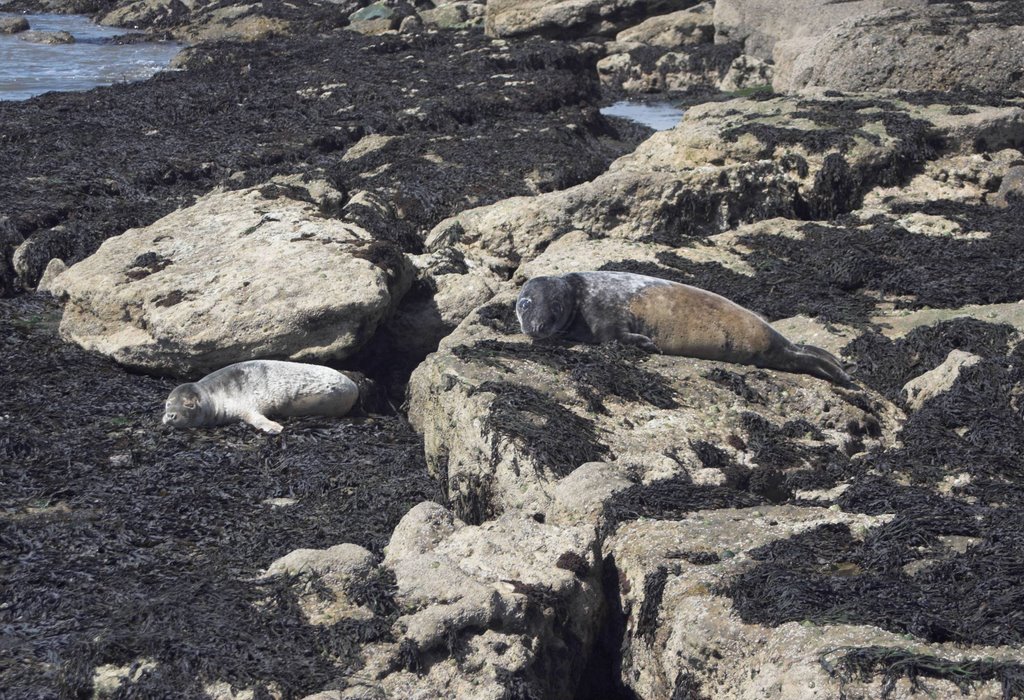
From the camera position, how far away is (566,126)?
12.4 metres

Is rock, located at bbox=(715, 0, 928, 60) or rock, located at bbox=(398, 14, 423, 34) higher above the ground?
rock, located at bbox=(715, 0, 928, 60)

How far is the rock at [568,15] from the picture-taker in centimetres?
1689

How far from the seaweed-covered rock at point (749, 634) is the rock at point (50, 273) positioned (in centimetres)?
627

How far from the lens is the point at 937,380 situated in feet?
20.4

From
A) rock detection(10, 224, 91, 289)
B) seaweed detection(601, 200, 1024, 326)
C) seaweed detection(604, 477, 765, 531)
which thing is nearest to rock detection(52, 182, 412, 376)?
rock detection(10, 224, 91, 289)

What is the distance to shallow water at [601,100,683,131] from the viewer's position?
14.1 m

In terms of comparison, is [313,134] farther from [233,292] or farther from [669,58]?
[669,58]

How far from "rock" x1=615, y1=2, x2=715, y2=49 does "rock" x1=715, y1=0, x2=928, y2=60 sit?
1.32 ft

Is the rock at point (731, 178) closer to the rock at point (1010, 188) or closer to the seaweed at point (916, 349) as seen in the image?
the rock at point (1010, 188)

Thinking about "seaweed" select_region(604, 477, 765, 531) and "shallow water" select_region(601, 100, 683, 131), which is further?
"shallow water" select_region(601, 100, 683, 131)

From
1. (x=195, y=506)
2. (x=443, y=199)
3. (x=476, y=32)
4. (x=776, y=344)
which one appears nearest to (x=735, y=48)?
(x=476, y=32)

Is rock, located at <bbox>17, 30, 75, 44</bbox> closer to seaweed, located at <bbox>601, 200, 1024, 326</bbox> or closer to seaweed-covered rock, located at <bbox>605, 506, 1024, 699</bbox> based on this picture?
seaweed, located at <bbox>601, 200, 1024, 326</bbox>

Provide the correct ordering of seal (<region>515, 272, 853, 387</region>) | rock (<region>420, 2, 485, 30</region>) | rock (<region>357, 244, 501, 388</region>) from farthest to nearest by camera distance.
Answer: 1. rock (<region>420, 2, 485, 30</region>)
2. rock (<region>357, 244, 501, 388</region>)
3. seal (<region>515, 272, 853, 387</region>)

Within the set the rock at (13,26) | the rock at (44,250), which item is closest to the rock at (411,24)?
the rock at (44,250)
